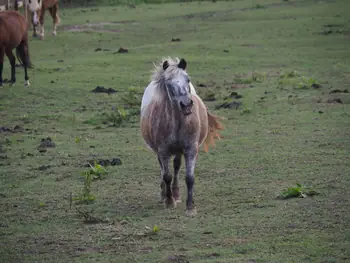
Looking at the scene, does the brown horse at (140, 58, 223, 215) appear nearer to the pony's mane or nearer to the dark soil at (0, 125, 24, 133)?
the pony's mane

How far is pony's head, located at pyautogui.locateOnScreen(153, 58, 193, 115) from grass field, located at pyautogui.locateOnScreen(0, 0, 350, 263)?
129 centimetres

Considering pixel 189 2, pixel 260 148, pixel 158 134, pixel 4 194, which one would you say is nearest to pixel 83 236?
pixel 158 134

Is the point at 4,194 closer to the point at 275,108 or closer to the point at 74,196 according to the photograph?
the point at 74,196

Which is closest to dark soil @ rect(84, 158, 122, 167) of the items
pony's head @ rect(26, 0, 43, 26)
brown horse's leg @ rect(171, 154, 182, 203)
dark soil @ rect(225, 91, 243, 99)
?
brown horse's leg @ rect(171, 154, 182, 203)

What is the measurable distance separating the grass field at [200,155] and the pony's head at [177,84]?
129 cm

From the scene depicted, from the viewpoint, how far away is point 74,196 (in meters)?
10.1

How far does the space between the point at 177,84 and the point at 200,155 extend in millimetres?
3776

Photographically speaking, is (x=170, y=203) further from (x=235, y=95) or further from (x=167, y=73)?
(x=235, y=95)

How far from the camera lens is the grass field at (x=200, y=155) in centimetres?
780

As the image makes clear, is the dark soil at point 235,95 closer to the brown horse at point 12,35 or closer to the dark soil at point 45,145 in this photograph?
the dark soil at point 45,145

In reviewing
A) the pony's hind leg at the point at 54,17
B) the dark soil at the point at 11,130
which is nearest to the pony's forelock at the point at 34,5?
the pony's hind leg at the point at 54,17

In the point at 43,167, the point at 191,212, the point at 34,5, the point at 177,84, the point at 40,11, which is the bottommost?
the point at 43,167

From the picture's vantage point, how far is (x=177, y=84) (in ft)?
28.4

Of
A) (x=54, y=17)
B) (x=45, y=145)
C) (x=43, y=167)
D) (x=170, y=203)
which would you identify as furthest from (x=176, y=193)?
(x=54, y=17)
